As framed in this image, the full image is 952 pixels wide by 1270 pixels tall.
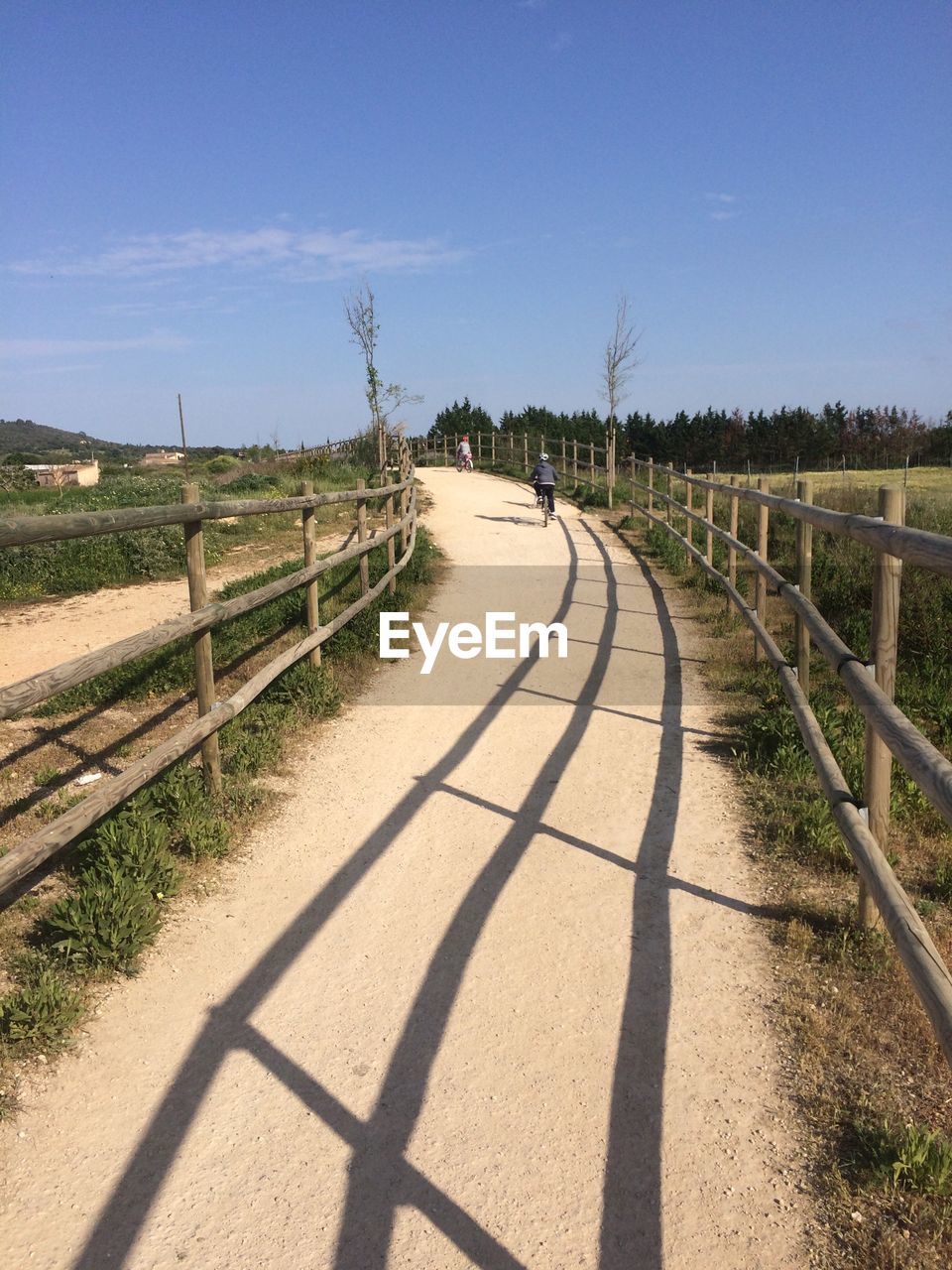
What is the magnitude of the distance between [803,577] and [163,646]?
368 centimetres

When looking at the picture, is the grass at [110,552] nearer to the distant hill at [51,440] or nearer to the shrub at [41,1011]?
the shrub at [41,1011]

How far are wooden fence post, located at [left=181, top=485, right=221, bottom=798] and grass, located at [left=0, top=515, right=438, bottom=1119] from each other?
8cm

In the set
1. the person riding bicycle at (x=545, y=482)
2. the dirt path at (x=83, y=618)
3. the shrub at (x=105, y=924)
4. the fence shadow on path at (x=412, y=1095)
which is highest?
the person riding bicycle at (x=545, y=482)

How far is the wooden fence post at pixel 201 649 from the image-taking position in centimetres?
499

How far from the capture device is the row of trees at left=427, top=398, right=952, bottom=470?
204 ft

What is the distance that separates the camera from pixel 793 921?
375cm

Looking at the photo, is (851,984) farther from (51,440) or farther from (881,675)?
(51,440)

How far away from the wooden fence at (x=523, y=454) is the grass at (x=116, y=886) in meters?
19.4

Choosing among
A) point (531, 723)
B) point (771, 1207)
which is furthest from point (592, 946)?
point (531, 723)

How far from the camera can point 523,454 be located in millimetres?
35688

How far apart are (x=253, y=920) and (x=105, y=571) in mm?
9858

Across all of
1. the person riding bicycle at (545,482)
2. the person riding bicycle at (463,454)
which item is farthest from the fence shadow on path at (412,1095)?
the person riding bicycle at (463,454)
